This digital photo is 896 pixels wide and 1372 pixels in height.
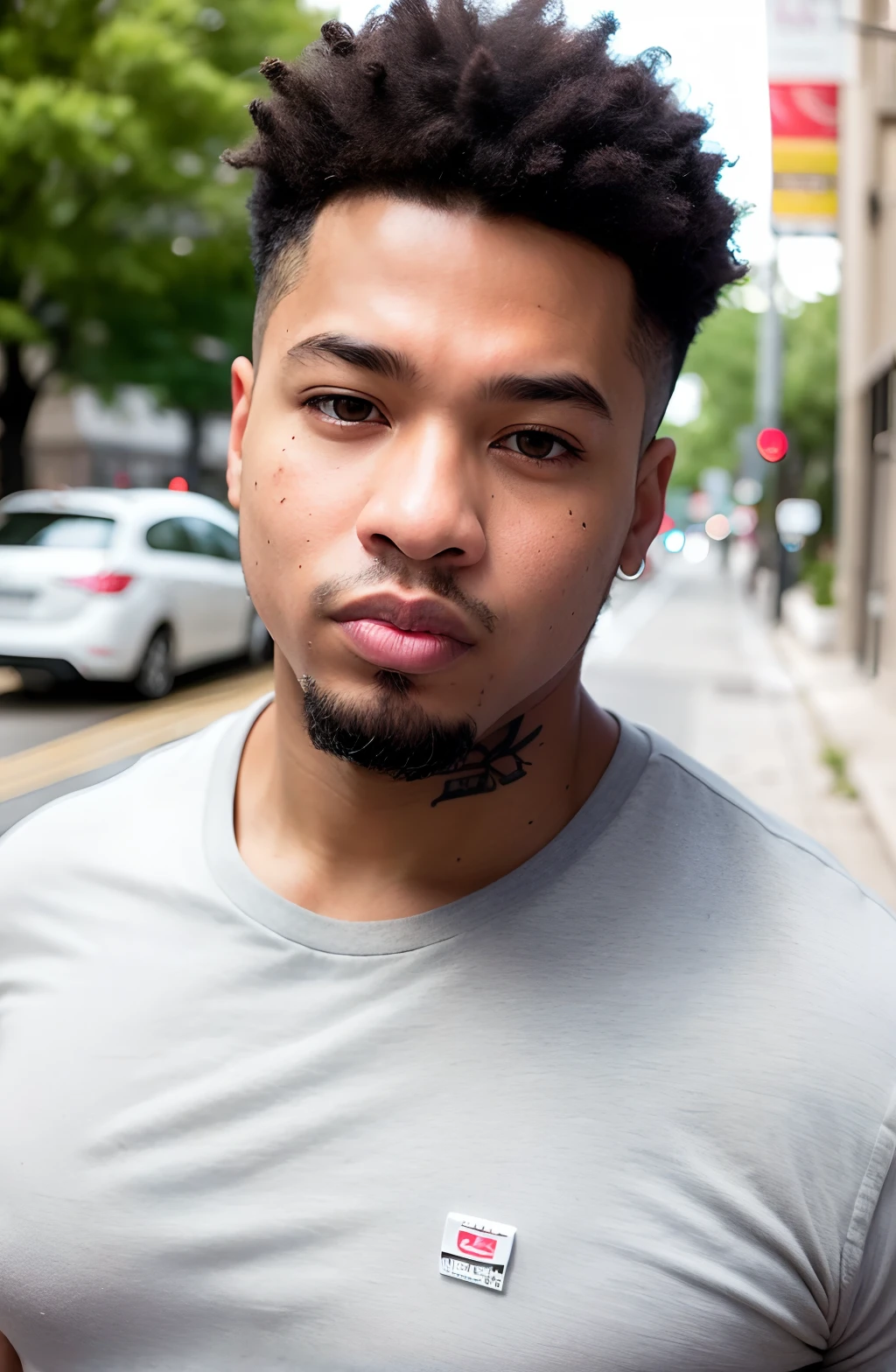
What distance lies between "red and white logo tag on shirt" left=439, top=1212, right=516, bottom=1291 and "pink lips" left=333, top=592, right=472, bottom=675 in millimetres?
467

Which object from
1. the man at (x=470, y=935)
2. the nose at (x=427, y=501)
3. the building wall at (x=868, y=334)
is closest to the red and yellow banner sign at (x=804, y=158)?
the building wall at (x=868, y=334)

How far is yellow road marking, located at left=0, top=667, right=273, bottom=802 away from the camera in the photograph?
2.48 m

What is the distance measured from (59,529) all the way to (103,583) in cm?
19

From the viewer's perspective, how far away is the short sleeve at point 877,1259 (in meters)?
1.07

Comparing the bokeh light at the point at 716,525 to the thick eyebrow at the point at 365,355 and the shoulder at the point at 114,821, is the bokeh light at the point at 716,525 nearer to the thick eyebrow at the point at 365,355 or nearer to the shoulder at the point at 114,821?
the shoulder at the point at 114,821

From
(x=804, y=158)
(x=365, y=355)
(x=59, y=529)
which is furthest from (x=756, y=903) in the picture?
(x=804, y=158)

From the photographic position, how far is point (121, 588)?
129 inches

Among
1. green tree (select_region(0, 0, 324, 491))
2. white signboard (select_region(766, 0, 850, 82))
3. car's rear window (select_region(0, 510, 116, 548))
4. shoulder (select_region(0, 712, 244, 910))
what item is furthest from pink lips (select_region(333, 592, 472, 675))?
green tree (select_region(0, 0, 324, 491))

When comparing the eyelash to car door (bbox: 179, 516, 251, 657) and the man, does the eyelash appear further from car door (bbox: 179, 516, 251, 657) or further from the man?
car door (bbox: 179, 516, 251, 657)

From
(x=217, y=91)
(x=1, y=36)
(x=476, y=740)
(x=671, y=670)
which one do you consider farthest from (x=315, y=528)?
(x=217, y=91)

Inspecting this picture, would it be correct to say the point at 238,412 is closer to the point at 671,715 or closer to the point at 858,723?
the point at 671,715

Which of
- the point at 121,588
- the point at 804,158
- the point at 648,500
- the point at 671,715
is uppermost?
the point at 804,158

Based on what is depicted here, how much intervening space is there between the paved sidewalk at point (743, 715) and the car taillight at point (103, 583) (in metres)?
1.24

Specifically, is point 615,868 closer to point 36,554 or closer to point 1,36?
point 36,554
